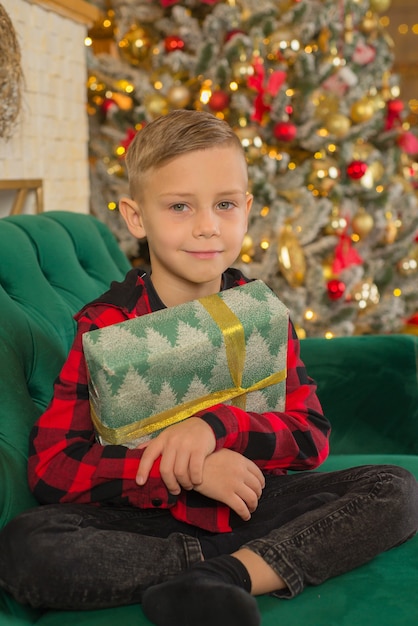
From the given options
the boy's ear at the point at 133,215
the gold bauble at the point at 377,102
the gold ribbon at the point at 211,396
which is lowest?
the gold ribbon at the point at 211,396

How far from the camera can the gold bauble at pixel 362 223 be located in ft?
11.8

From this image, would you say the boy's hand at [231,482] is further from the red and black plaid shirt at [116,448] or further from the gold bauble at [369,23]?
the gold bauble at [369,23]

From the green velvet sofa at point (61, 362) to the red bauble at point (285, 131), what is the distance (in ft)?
4.90

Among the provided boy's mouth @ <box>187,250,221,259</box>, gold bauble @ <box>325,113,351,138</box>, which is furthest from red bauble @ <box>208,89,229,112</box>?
boy's mouth @ <box>187,250,221,259</box>

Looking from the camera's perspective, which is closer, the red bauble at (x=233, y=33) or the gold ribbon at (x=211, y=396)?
the gold ribbon at (x=211, y=396)

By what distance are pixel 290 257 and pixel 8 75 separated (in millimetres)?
1535

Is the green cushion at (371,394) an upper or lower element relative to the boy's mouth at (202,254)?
lower

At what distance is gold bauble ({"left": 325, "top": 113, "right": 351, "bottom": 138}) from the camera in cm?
337

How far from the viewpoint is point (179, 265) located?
1320 mm

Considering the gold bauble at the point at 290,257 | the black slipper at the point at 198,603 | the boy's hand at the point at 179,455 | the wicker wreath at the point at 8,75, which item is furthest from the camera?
the gold bauble at the point at 290,257

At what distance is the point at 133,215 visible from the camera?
139 centimetres

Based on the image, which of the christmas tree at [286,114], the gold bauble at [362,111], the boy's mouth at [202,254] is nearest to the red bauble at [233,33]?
the christmas tree at [286,114]

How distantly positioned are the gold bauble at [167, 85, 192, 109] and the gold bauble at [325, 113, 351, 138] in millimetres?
597

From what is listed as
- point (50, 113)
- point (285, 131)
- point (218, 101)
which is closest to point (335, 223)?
point (285, 131)
